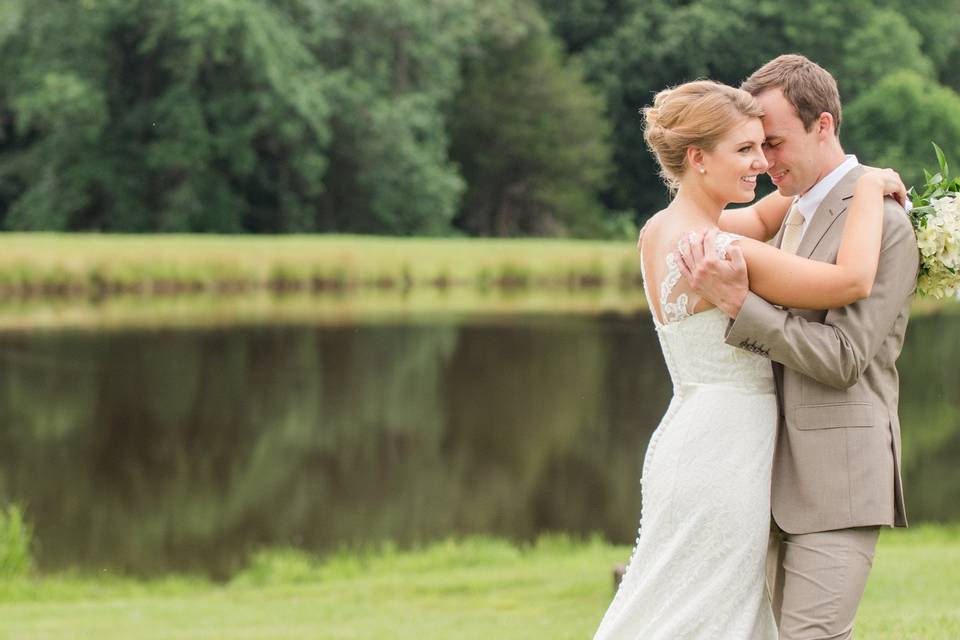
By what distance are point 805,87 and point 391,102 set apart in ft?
126

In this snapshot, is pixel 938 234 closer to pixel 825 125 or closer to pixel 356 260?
pixel 825 125

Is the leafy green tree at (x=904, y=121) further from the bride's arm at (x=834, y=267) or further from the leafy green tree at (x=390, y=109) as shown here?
the bride's arm at (x=834, y=267)

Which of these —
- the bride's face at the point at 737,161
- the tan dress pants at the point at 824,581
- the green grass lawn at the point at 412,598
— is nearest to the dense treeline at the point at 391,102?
the green grass lawn at the point at 412,598

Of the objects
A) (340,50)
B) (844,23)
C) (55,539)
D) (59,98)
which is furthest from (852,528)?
(844,23)

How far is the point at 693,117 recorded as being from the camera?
333 centimetres

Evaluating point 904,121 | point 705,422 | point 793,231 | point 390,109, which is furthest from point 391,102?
point 705,422

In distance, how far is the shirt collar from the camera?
3.36m

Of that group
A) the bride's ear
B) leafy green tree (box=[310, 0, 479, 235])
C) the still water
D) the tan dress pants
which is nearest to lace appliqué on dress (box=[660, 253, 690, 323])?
the bride's ear

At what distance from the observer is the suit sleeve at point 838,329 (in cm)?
312

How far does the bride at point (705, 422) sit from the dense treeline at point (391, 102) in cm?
3200

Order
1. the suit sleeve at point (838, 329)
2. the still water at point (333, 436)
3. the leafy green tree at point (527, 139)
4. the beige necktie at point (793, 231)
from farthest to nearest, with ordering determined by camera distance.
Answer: the leafy green tree at point (527, 139)
the still water at point (333, 436)
the beige necktie at point (793, 231)
the suit sleeve at point (838, 329)

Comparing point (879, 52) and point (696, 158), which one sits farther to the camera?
point (879, 52)

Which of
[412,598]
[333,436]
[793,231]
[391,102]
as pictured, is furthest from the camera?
[391,102]

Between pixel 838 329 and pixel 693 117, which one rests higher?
pixel 693 117
